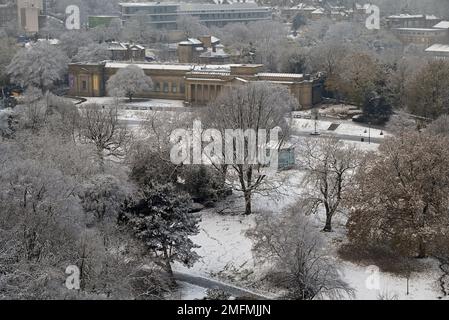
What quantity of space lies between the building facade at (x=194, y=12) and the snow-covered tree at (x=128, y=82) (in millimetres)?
43656

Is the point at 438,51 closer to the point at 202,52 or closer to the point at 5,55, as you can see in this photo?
the point at 202,52

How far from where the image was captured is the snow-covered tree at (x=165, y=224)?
23.8 m

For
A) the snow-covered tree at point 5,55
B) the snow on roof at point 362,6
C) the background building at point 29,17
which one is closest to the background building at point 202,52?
the snow-covered tree at point 5,55

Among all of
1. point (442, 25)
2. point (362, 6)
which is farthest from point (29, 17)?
point (362, 6)

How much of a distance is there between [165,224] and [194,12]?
9108cm

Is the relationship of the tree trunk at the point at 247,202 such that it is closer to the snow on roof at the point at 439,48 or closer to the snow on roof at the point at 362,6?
the snow on roof at the point at 439,48

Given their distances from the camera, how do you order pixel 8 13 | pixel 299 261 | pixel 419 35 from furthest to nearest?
pixel 8 13 → pixel 419 35 → pixel 299 261

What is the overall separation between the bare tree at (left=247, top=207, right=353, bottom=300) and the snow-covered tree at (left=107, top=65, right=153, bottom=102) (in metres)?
38.0

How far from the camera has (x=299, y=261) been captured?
74.0ft

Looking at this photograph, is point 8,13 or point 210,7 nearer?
point 8,13

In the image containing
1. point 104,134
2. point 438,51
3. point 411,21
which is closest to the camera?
point 104,134

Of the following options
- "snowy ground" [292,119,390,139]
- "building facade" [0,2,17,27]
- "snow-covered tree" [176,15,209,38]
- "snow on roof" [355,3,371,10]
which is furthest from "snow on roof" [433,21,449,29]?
"building facade" [0,2,17,27]

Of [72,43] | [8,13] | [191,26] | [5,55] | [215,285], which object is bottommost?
[215,285]
